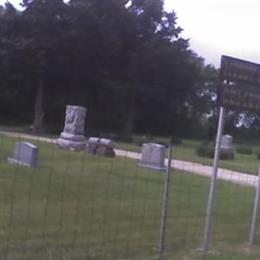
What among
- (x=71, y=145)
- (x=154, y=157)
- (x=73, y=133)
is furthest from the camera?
(x=73, y=133)

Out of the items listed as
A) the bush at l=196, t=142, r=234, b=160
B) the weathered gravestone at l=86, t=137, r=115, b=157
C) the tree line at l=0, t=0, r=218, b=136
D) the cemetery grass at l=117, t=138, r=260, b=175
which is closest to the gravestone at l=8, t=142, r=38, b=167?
the weathered gravestone at l=86, t=137, r=115, b=157

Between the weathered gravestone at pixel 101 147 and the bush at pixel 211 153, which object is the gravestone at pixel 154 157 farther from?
the bush at pixel 211 153

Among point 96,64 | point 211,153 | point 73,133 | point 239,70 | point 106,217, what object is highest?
point 96,64

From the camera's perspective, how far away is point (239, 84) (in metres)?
9.77

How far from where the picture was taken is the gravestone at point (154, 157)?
27312mm

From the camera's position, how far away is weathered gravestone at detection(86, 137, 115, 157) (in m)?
30.6

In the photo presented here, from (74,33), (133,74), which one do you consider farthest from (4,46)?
(133,74)

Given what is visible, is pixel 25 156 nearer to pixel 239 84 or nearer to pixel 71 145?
pixel 71 145

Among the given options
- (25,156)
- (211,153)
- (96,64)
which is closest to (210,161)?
(211,153)

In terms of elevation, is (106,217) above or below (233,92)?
below

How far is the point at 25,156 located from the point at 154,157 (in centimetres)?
765

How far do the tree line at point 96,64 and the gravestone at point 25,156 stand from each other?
3370 centimetres

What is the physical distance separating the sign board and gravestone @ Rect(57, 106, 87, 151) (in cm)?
2324

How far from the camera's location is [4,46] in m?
59.6
